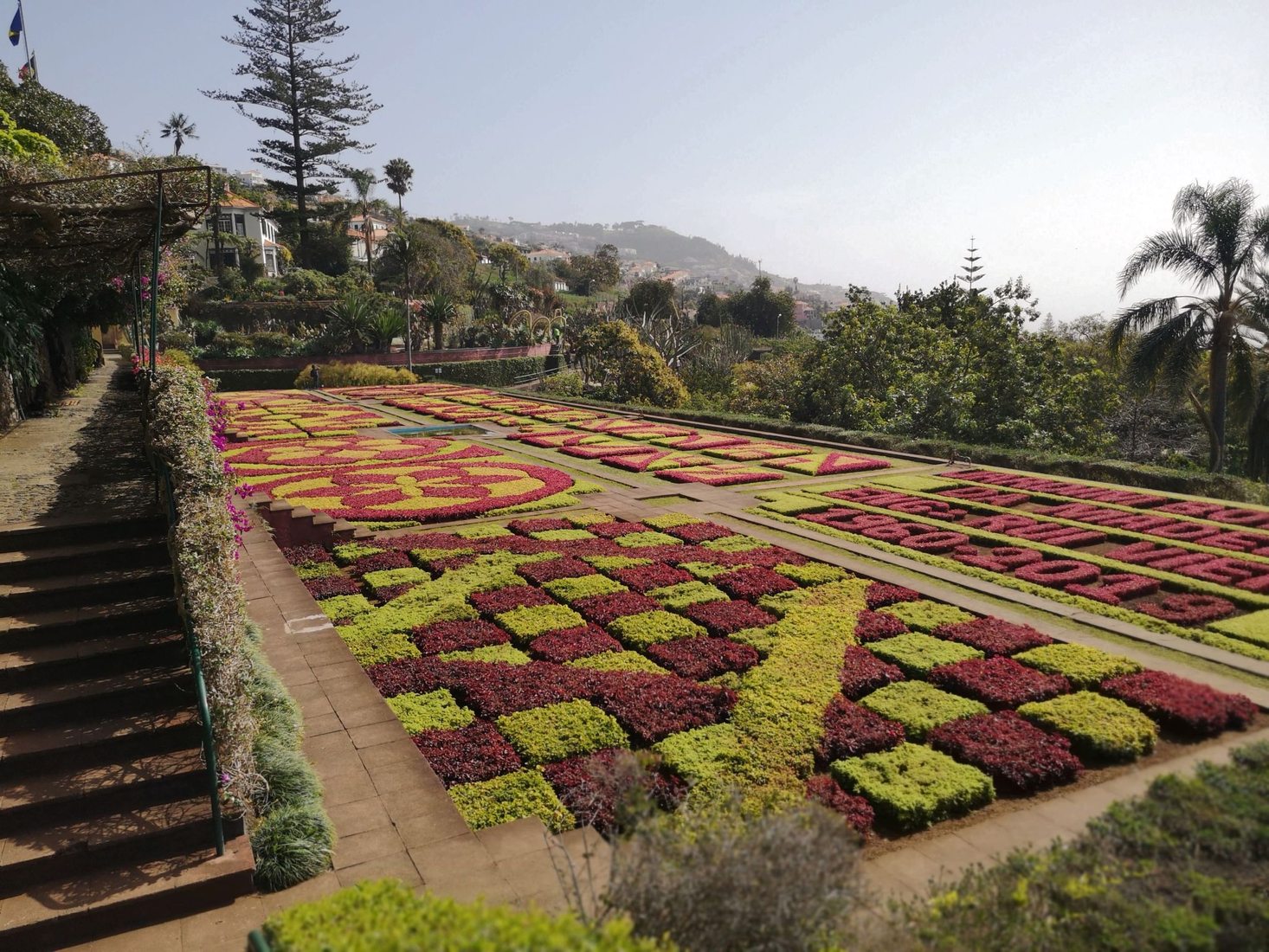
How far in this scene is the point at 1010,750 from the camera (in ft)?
21.3

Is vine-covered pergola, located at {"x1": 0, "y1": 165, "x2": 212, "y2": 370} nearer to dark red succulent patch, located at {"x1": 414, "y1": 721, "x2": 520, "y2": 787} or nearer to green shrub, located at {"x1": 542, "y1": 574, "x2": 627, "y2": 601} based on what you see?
dark red succulent patch, located at {"x1": 414, "y1": 721, "x2": 520, "y2": 787}

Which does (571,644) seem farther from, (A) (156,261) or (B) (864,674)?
(A) (156,261)

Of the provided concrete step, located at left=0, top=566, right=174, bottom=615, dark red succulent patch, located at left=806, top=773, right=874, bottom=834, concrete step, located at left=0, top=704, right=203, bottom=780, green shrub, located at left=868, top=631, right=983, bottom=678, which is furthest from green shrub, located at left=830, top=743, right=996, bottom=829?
concrete step, located at left=0, top=566, right=174, bottom=615

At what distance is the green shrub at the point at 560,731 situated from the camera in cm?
656

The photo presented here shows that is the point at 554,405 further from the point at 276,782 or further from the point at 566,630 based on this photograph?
the point at 276,782

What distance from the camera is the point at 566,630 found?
29.9ft

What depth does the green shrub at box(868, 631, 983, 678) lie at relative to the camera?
8.16 m

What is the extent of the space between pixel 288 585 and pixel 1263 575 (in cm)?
1312

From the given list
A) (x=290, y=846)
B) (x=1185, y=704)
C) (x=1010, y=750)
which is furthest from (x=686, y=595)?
(x=290, y=846)

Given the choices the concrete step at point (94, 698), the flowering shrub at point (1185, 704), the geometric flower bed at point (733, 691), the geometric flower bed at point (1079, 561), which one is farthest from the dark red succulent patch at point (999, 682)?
the concrete step at point (94, 698)

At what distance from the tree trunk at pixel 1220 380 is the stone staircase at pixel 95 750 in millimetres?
24330

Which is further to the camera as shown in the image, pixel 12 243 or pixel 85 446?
pixel 85 446

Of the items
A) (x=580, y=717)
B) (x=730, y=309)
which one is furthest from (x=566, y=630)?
(x=730, y=309)

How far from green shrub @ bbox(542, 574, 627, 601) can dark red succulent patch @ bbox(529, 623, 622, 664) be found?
114 centimetres
